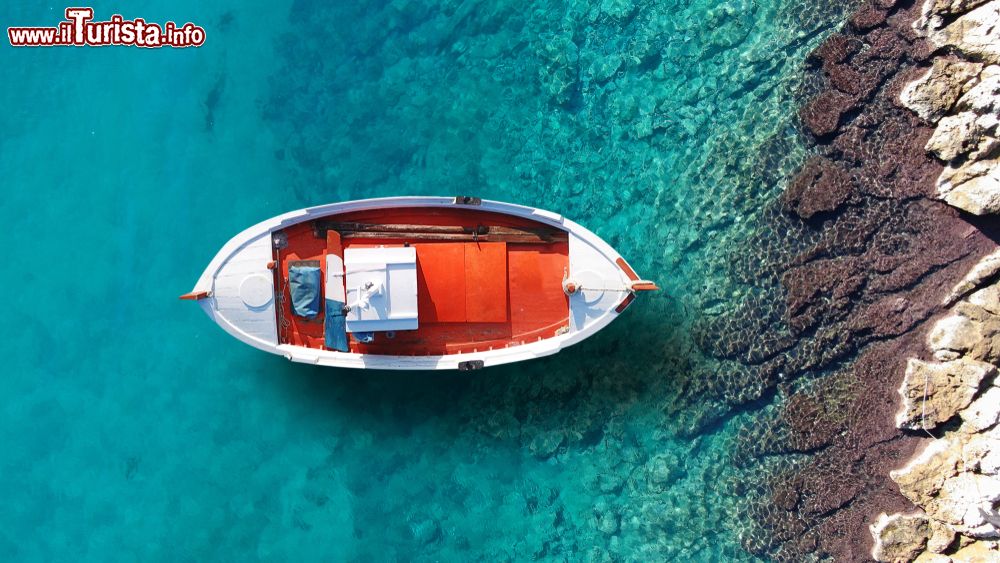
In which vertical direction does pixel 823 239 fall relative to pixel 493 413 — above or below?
above

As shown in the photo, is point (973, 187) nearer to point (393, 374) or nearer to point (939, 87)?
point (939, 87)

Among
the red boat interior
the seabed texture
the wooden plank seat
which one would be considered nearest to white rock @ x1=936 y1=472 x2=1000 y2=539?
the seabed texture

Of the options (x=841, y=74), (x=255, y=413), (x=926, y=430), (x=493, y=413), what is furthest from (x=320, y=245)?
(x=926, y=430)

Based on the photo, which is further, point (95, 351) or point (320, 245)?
point (95, 351)

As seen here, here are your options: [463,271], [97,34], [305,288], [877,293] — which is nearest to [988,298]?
[877,293]

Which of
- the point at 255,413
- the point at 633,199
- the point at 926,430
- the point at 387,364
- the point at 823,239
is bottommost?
the point at 926,430

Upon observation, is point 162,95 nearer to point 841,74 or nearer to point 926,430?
point 841,74
